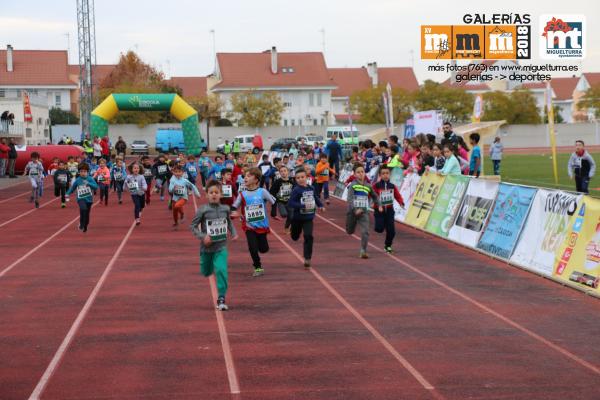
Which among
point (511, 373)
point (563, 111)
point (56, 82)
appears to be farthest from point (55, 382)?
A: point (563, 111)

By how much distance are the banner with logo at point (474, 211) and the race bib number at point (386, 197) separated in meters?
1.63

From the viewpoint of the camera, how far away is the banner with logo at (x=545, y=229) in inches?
551

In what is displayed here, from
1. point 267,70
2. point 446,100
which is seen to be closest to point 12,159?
point 446,100

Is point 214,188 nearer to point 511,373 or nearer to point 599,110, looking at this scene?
point 511,373

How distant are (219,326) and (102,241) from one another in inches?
391

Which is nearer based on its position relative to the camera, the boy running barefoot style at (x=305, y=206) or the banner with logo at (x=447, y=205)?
the boy running barefoot style at (x=305, y=206)

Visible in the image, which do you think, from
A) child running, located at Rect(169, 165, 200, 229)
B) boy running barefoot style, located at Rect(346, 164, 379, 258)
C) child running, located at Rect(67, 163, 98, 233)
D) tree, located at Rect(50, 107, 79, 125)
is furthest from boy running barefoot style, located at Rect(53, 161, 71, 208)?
tree, located at Rect(50, 107, 79, 125)

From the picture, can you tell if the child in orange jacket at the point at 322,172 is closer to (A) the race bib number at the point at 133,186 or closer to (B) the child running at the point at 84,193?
(A) the race bib number at the point at 133,186

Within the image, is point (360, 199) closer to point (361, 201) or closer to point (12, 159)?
point (361, 201)

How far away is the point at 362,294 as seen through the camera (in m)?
13.3

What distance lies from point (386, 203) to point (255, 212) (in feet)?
12.3

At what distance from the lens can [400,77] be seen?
126m

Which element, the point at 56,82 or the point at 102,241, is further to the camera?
the point at 56,82

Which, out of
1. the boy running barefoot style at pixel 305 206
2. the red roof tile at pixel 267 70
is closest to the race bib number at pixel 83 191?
the boy running barefoot style at pixel 305 206
